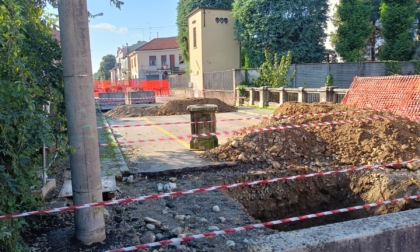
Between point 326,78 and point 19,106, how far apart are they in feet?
70.6

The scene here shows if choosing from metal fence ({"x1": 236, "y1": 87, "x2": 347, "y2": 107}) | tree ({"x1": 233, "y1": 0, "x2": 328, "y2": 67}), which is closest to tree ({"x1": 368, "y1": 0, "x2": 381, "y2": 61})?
tree ({"x1": 233, "y1": 0, "x2": 328, "y2": 67})

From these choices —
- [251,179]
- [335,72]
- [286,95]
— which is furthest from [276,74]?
[251,179]

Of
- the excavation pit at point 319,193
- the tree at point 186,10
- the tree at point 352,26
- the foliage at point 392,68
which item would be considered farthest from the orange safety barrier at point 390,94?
the tree at point 186,10

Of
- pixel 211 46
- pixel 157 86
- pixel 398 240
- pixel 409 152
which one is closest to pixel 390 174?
pixel 409 152

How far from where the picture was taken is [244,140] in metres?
8.20

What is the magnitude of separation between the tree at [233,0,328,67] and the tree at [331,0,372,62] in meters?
2.14

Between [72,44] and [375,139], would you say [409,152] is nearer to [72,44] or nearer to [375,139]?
[375,139]

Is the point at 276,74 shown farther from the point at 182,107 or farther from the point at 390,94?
the point at 390,94

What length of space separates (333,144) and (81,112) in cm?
617

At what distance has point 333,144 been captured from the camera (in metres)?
8.08

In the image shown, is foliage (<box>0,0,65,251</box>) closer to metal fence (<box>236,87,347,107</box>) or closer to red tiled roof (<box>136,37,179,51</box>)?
metal fence (<box>236,87,347,107</box>)

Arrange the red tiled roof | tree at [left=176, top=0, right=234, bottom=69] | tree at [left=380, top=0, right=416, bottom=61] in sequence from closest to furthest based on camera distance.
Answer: tree at [left=380, top=0, right=416, bottom=61]
tree at [left=176, top=0, right=234, bottom=69]
the red tiled roof

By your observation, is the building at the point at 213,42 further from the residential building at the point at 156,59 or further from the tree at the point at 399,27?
the residential building at the point at 156,59

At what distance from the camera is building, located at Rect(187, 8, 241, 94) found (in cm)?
3441
